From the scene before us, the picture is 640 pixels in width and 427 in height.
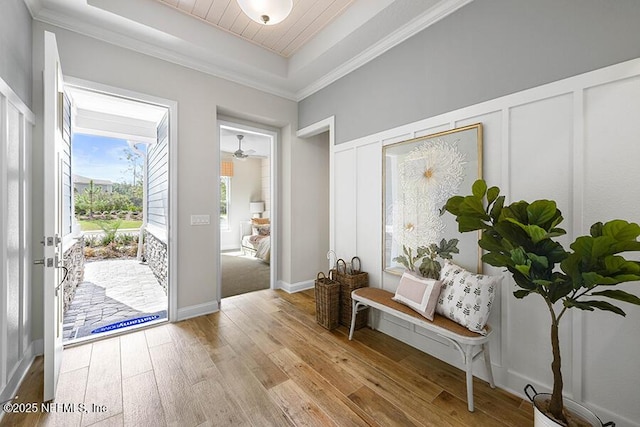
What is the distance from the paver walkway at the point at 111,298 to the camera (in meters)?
2.82

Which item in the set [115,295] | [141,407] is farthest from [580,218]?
[115,295]

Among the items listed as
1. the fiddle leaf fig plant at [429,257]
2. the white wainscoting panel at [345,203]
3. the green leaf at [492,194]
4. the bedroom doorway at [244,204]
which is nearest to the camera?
the green leaf at [492,194]

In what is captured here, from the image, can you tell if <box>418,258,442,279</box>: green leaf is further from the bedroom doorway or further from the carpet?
the bedroom doorway

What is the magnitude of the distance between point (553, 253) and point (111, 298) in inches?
182

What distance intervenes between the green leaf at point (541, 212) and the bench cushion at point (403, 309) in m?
0.87

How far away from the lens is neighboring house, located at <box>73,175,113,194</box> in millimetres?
5216

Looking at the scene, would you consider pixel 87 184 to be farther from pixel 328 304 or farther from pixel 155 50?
pixel 328 304

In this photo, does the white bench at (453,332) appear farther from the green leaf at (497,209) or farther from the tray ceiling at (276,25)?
the tray ceiling at (276,25)

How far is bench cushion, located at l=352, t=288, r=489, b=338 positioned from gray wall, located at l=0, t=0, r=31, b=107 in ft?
9.80

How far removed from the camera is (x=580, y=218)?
152 centimetres

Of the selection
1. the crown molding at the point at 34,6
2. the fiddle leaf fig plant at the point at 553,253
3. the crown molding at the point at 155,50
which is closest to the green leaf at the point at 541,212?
the fiddle leaf fig plant at the point at 553,253

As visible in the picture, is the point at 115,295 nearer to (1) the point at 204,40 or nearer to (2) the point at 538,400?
(1) the point at 204,40

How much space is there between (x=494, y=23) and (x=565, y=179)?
121cm

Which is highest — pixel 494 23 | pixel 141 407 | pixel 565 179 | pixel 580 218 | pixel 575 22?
pixel 494 23
